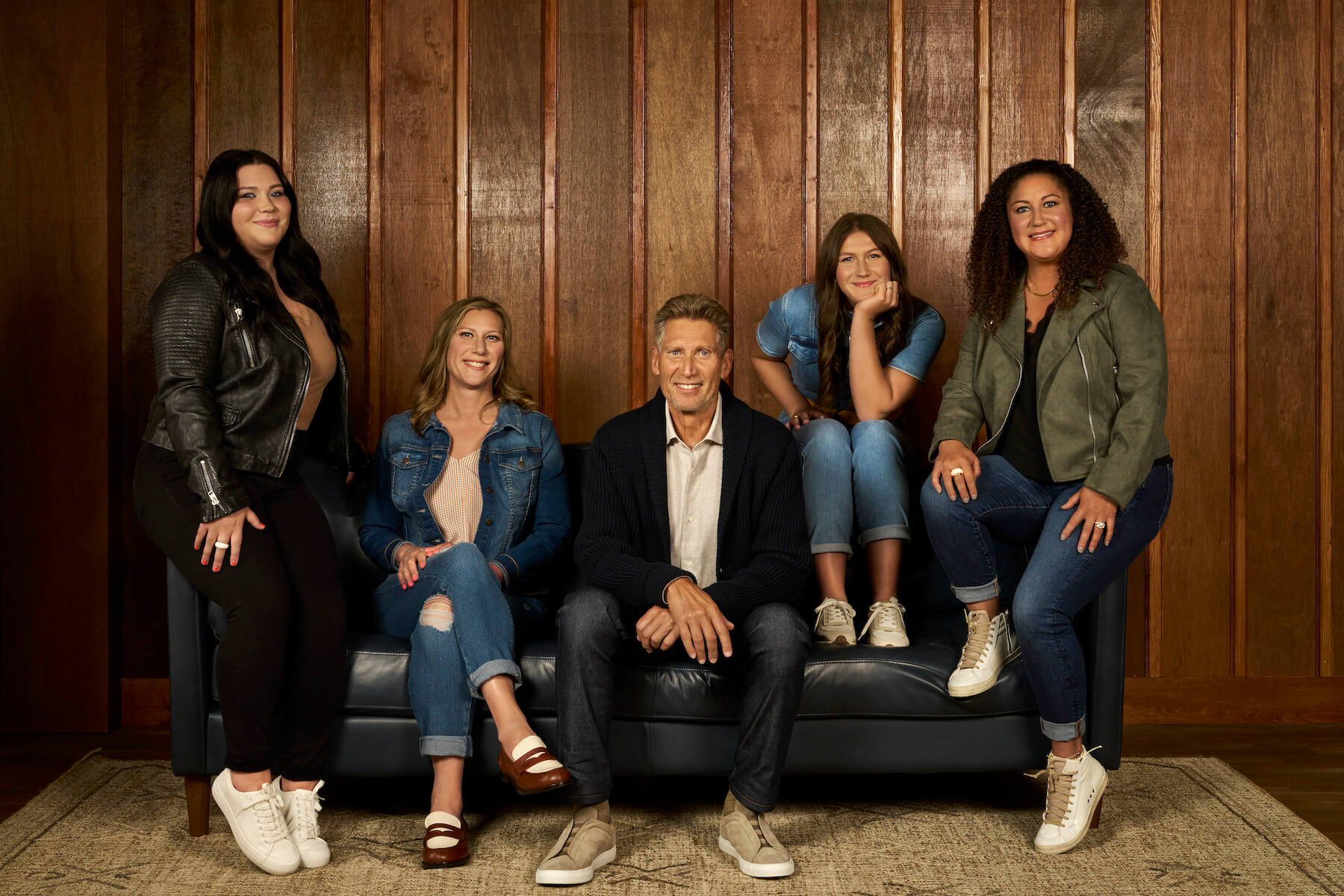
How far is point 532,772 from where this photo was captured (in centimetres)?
217

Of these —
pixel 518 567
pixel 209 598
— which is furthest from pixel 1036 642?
pixel 209 598

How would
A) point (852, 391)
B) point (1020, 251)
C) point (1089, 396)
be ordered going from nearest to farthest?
point (1089, 396) < point (1020, 251) < point (852, 391)

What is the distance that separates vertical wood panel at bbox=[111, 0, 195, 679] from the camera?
3434 millimetres

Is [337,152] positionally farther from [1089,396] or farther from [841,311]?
[1089,396]

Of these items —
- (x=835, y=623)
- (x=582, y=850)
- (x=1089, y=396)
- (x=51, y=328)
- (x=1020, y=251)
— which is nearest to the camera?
Result: (x=582, y=850)

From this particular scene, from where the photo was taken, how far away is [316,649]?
2.33 metres

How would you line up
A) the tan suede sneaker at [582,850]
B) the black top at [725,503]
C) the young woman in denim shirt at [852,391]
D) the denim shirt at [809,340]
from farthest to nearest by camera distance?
the denim shirt at [809,340] < the young woman in denim shirt at [852,391] < the black top at [725,503] < the tan suede sneaker at [582,850]

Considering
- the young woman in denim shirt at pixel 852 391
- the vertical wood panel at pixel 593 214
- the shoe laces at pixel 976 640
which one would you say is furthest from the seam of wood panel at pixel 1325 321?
the vertical wood panel at pixel 593 214

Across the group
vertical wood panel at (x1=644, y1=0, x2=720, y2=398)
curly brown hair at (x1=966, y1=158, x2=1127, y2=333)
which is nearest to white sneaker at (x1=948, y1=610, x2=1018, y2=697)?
curly brown hair at (x1=966, y1=158, x2=1127, y2=333)

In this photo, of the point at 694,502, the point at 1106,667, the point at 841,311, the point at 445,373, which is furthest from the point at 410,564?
the point at 1106,667

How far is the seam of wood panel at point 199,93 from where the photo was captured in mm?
3430

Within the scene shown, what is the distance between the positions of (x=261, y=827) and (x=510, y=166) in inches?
85.4

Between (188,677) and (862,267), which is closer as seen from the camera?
(188,677)

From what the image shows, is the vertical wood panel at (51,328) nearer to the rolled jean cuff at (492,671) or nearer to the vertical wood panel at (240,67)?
the vertical wood panel at (240,67)
